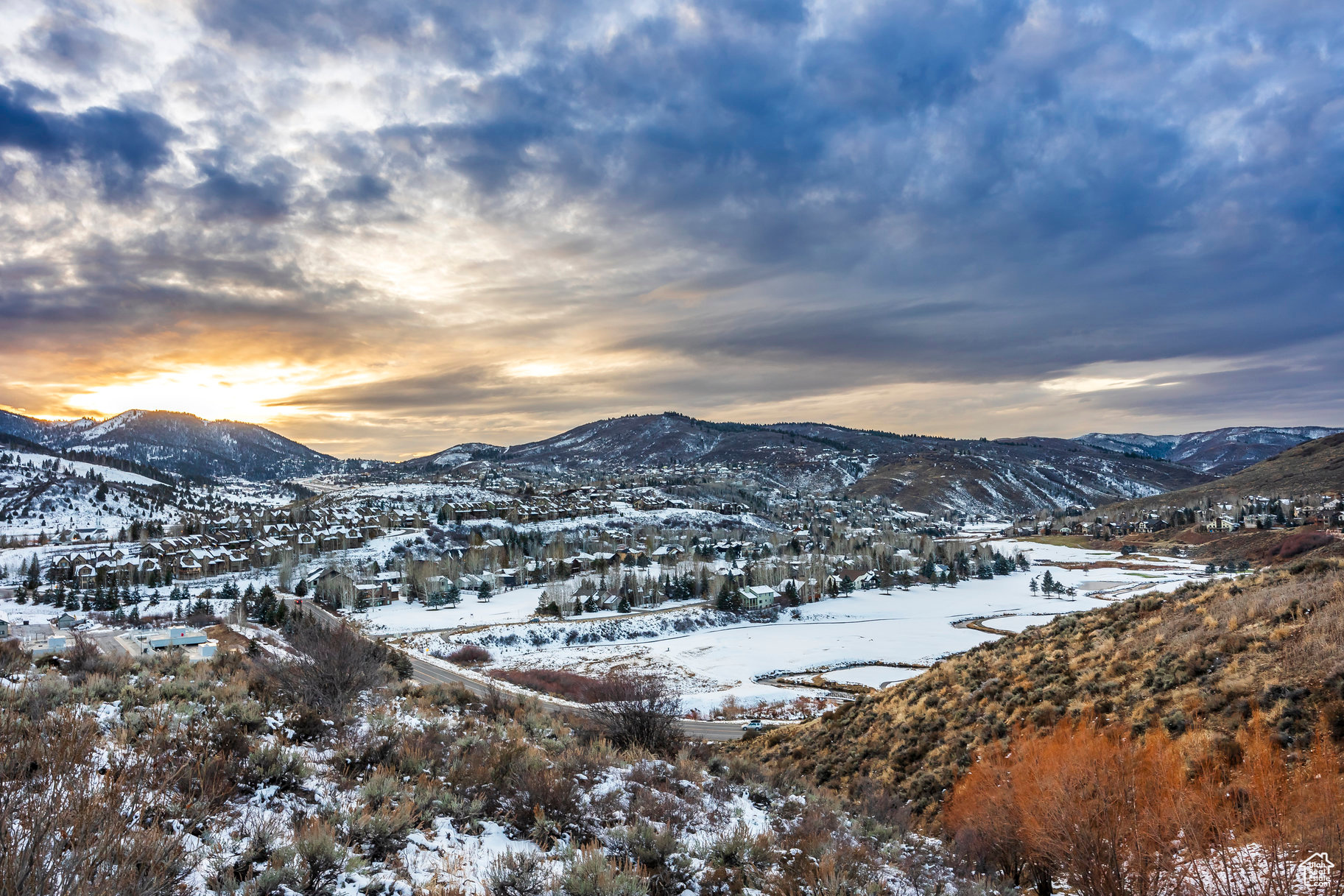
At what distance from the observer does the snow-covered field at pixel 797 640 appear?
48.9 m

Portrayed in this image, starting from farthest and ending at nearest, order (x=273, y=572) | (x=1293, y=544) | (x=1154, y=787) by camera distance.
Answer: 1. (x=273, y=572)
2. (x=1293, y=544)
3. (x=1154, y=787)

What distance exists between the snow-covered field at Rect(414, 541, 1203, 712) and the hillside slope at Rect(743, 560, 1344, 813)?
19.8 m

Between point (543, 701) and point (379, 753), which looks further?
point (543, 701)

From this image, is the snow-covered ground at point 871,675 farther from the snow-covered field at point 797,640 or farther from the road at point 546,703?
the road at point 546,703

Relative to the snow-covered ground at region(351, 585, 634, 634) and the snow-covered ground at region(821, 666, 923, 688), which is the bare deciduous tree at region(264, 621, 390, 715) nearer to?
the snow-covered ground at region(821, 666, 923, 688)

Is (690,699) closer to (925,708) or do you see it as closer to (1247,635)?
(925,708)

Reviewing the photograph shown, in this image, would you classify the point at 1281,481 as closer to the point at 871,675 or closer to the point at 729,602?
the point at 729,602

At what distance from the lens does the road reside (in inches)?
1138

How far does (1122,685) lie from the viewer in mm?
13266

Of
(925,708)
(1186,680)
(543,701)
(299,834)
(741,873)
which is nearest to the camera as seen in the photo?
(299,834)

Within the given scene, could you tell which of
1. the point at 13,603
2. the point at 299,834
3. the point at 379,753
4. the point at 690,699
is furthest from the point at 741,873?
the point at 13,603

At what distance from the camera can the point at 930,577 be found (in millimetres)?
100188

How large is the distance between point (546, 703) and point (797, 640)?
35.4 meters

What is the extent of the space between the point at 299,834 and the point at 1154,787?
10.8 meters
